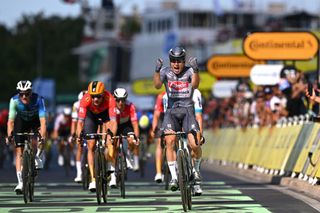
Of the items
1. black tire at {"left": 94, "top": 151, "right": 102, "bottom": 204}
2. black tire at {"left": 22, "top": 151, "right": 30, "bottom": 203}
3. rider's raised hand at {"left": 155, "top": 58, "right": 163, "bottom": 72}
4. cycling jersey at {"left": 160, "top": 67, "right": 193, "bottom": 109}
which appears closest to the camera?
rider's raised hand at {"left": 155, "top": 58, "right": 163, "bottom": 72}

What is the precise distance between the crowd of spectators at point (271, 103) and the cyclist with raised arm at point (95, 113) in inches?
235

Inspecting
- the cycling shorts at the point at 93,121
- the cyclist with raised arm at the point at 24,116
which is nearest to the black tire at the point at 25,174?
the cyclist with raised arm at the point at 24,116

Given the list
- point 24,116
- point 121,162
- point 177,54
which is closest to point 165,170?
point 121,162

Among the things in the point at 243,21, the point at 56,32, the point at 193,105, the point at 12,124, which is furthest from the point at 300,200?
the point at 56,32

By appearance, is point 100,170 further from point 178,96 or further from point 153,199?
point 178,96

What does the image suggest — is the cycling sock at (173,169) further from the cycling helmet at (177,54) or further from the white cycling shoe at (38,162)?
the white cycling shoe at (38,162)

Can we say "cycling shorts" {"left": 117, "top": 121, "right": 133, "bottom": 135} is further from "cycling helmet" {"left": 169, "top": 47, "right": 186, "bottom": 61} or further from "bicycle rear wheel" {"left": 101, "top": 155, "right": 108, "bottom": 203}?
"cycling helmet" {"left": 169, "top": 47, "right": 186, "bottom": 61}

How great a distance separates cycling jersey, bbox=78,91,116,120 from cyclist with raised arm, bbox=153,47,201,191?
175 centimetres

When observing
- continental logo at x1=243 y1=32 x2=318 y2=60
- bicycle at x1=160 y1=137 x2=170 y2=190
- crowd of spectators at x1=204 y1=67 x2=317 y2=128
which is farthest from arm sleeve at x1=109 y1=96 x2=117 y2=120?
continental logo at x1=243 y1=32 x2=318 y2=60

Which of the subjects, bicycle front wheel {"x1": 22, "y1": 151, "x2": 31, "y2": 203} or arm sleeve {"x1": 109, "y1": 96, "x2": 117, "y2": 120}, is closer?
bicycle front wheel {"x1": 22, "y1": 151, "x2": 31, "y2": 203}

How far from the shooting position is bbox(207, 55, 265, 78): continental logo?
45.0 m

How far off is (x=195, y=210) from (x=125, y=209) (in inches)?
39.8

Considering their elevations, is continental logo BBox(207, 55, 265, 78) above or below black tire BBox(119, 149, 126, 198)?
above

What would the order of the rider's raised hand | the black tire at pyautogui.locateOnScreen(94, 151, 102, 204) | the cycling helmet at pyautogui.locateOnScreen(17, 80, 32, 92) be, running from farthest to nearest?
the cycling helmet at pyautogui.locateOnScreen(17, 80, 32, 92) → the black tire at pyautogui.locateOnScreen(94, 151, 102, 204) → the rider's raised hand
